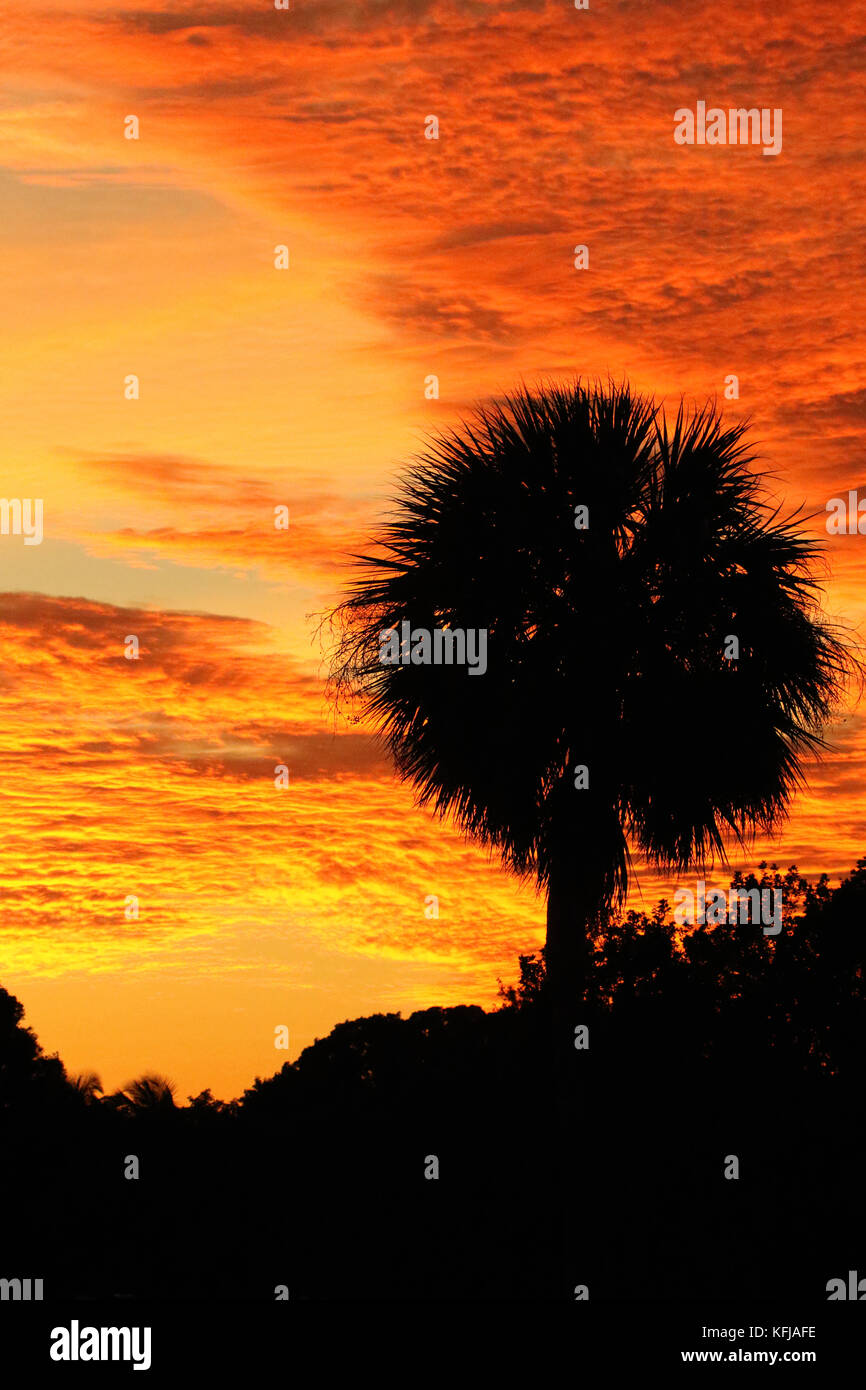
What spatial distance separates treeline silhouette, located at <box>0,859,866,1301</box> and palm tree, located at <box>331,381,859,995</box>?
216cm

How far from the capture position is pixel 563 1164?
14.7 meters

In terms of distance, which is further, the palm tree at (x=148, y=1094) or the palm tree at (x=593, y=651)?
the palm tree at (x=148, y=1094)

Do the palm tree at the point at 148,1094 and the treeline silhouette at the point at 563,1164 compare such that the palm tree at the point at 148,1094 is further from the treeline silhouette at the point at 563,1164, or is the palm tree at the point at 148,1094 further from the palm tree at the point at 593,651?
the palm tree at the point at 593,651

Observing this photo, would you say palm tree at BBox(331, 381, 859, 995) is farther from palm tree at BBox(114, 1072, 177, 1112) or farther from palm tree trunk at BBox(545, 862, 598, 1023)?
palm tree at BBox(114, 1072, 177, 1112)

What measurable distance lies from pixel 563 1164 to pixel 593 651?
5.45m

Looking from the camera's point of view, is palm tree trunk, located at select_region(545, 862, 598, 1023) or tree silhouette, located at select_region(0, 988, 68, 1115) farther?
tree silhouette, located at select_region(0, 988, 68, 1115)

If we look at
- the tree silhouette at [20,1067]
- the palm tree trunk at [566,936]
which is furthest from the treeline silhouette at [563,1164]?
the tree silhouette at [20,1067]

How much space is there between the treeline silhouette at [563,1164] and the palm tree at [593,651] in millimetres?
2157

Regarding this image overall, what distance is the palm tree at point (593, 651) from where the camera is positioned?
1536cm

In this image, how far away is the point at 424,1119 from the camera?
83.1 feet

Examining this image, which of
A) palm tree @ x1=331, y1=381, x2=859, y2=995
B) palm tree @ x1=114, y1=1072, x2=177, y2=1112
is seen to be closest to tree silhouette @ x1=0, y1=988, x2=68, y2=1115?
palm tree @ x1=114, y1=1072, x2=177, y2=1112

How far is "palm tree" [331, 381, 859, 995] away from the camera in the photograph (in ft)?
50.4
